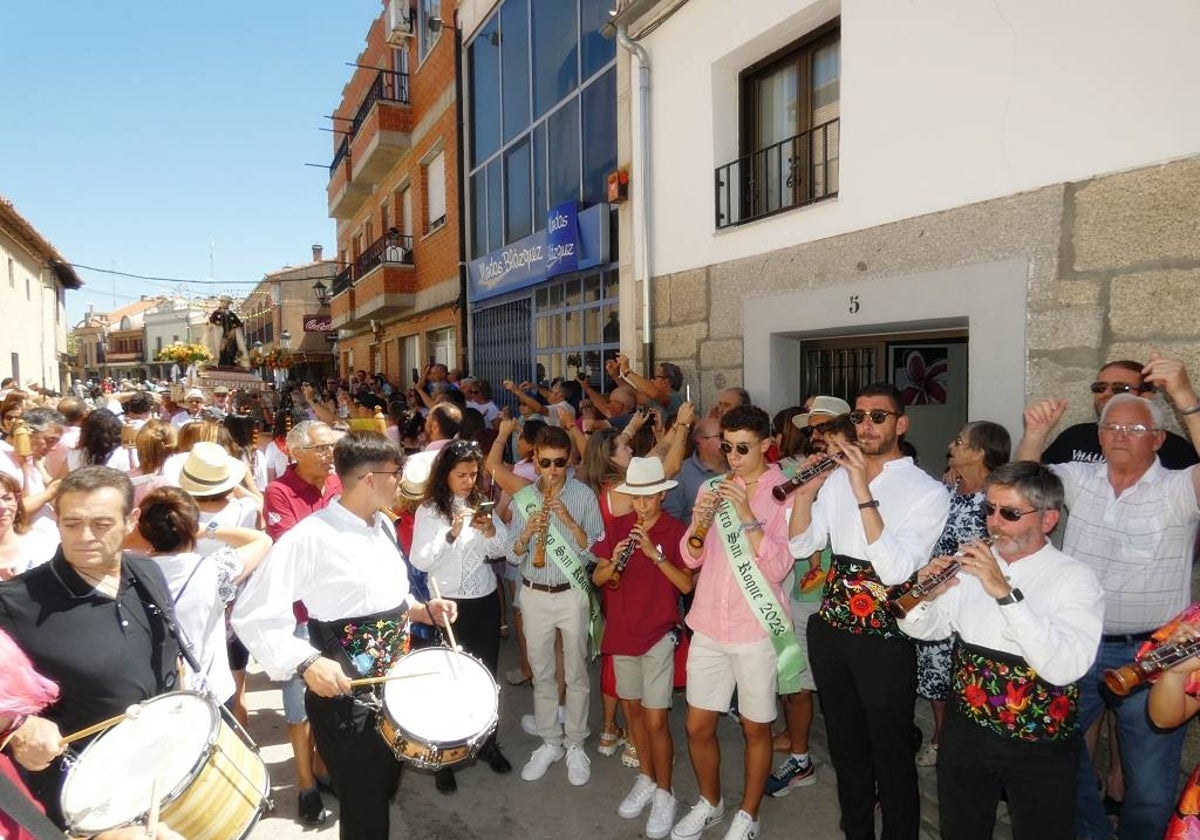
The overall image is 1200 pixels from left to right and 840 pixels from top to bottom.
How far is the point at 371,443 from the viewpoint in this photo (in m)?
3.03

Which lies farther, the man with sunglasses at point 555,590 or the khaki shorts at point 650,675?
the man with sunglasses at point 555,590

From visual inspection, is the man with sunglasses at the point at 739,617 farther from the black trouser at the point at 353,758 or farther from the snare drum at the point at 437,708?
the black trouser at the point at 353,758

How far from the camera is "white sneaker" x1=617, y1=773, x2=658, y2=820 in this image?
371 centimetres

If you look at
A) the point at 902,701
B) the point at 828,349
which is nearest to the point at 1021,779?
the point at 902,701

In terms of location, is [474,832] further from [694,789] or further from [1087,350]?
[1087,350]

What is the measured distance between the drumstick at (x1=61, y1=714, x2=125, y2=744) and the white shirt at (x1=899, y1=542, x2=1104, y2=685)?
9.07 ft

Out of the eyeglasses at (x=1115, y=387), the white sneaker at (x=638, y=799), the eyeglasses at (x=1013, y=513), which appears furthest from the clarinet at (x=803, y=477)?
the white sneaker at (x=638, y=799)

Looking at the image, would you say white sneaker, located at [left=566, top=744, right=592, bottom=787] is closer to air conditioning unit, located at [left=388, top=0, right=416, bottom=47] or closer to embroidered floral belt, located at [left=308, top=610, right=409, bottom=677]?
embroidered floral belt, located at [left=308, top=610, right=409, bottom=677]

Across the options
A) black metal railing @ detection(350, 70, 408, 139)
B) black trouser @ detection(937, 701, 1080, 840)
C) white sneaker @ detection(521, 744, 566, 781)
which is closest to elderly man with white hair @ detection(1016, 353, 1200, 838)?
black trouser @ detection(937, 701, 1080, 840)

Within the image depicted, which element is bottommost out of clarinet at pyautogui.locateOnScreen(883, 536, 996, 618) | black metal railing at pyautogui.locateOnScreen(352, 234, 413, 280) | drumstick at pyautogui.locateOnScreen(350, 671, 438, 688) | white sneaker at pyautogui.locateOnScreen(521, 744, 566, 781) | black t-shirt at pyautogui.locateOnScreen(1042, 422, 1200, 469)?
white sneaker at pyautogui.locateOnScreen(521, 744, 566, 781)

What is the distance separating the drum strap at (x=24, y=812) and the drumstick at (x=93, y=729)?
0.45 m

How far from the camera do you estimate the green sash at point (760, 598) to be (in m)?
3.34

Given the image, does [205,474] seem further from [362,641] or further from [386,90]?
[386,90]

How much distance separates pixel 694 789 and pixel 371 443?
101 inches
